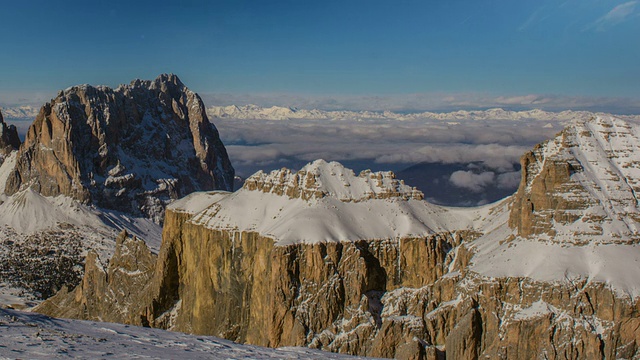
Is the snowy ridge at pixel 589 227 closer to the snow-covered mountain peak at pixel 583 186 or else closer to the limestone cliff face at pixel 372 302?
the snow-covered mountain peak at pixel 583 186

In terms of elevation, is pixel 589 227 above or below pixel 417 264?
above

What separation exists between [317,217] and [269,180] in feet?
76.6

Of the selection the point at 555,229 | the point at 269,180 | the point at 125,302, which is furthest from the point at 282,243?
the point at 125,302

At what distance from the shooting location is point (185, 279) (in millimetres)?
143000

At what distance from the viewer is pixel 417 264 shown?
395ft

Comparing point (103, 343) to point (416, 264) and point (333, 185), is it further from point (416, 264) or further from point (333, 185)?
point (333, 185)

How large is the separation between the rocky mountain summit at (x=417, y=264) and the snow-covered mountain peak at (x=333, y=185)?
0.41 m

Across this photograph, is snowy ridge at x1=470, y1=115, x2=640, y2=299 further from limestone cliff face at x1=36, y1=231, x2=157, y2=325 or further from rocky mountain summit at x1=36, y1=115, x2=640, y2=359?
limestone cliff face at x1=36, y1=231, x2=157, y2=325

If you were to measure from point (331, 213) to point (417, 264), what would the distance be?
65.8 ft

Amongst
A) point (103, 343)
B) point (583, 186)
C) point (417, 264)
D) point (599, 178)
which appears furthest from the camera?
point (417, 264)

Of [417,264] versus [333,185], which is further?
[333,185]

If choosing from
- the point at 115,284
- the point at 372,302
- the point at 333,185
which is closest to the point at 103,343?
the point at 372,302

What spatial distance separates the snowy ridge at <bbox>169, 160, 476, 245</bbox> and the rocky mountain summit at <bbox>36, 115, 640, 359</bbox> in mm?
384

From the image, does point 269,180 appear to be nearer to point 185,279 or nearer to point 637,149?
point 185,279
